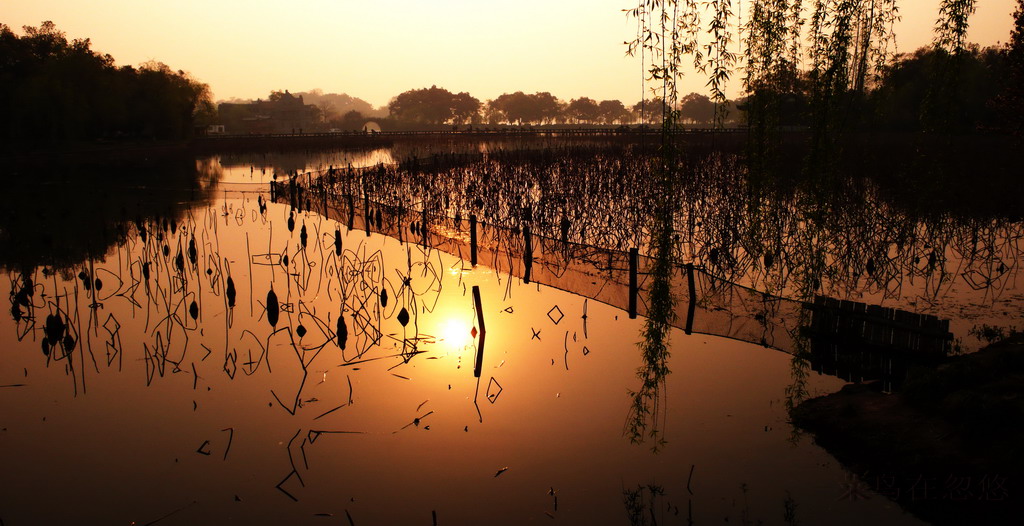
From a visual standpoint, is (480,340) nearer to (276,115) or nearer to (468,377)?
(468,377)

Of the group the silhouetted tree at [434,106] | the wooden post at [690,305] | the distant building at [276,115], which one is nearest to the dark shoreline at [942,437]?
the wooden post at [690,305]

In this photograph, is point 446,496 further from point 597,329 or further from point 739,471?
point 597,329

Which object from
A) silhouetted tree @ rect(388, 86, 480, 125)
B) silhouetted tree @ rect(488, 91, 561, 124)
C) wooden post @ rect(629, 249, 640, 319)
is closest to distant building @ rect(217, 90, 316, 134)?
silhouetted tree @ rect(388, 86, 480, 125)

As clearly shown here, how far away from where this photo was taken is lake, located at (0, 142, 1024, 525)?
18.1 ft

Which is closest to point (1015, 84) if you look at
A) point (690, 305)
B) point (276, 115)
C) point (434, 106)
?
point (690, 305)

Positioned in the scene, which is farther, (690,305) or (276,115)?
(276,115)

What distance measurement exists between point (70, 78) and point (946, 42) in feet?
216

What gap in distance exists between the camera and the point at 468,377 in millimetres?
7812

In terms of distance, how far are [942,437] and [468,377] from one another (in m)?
4.71

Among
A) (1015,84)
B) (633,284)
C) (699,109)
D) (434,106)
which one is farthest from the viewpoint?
(699,109)

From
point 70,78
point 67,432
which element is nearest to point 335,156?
point 70,78

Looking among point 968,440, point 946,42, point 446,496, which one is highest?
point 946,42

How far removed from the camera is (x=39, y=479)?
5.75 metres

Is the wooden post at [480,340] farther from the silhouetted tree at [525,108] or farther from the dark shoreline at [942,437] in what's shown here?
the silhouetted tree at [525,108]
